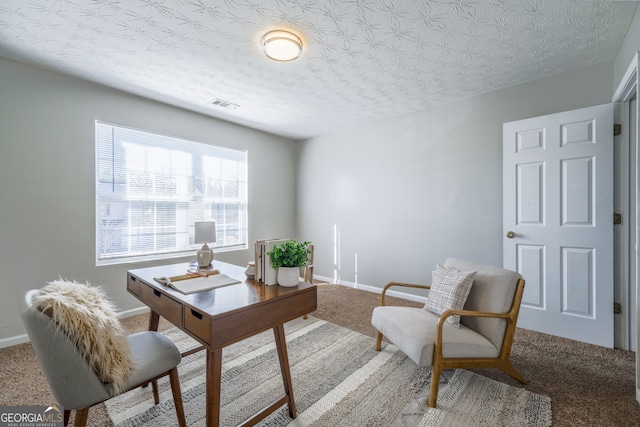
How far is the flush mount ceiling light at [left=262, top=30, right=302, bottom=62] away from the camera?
2.00m

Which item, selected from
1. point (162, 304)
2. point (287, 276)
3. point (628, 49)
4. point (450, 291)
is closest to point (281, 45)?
point (287, 276)

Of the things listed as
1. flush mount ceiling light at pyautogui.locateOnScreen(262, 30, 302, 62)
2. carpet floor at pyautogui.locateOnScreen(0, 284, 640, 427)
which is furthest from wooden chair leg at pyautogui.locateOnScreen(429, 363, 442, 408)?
flush mount ceiling light at pyautogui.locateOnScreen(262, 30, 302, 62)

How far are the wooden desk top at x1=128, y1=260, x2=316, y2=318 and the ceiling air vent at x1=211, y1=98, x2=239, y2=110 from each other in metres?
2.27

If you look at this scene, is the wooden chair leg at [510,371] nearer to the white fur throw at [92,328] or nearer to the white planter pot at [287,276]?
the white planter pot at [287,276]

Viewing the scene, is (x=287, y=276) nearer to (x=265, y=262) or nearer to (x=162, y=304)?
(x=265, y=262)

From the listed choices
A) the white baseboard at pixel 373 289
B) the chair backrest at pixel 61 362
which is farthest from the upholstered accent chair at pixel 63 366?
the white baseboard at pixel 373 289

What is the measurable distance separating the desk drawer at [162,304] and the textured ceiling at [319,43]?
183 cm

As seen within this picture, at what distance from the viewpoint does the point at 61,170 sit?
2641mm

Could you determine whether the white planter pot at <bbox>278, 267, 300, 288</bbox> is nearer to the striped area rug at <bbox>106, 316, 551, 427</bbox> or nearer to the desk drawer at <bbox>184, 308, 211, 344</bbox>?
the desk drawer at <bbox>184, 308, 211, 344</bbox>

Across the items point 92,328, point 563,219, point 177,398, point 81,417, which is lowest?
point 177,398

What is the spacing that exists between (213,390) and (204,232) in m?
1.77

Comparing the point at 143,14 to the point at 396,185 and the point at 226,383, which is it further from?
the point at 396,185

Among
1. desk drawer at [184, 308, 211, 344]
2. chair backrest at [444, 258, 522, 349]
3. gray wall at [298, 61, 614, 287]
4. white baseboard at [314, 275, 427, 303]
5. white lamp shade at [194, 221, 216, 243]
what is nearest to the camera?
desk drawer at [184, 308, 211, 344]

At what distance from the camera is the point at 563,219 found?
2539 mm
